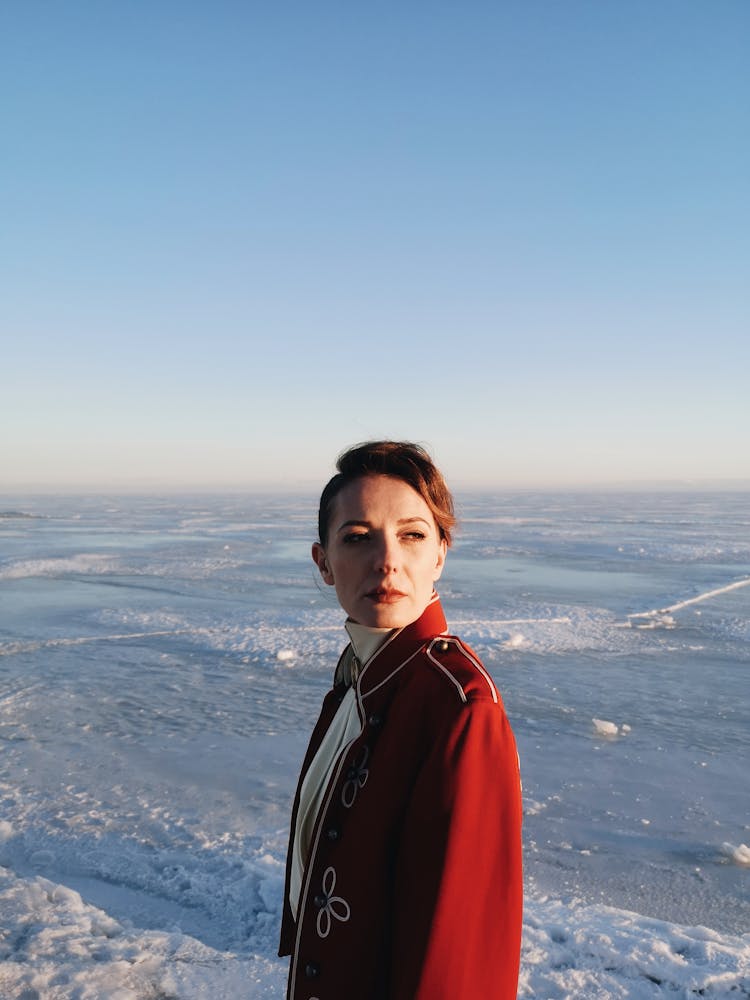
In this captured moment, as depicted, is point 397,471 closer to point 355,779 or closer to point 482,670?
point 482,670

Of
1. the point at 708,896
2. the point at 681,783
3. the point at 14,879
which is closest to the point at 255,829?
the point at 14,879

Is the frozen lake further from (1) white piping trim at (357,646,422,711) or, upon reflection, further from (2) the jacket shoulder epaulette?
(2) the jacket shoulder epaulette

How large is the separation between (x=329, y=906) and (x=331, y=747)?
1.01 ft

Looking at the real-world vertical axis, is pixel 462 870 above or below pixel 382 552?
below

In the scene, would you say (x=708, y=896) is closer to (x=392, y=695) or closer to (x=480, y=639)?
(x=392, y=695)

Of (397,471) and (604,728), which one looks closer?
(397,471)

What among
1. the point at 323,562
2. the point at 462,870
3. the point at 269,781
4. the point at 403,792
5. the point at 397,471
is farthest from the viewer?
the point at 269,781

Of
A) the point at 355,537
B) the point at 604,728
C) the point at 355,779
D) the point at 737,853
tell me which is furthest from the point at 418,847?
the point at 604,728

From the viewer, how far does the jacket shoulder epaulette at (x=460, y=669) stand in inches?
44.1

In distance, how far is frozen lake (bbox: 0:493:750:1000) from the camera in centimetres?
292

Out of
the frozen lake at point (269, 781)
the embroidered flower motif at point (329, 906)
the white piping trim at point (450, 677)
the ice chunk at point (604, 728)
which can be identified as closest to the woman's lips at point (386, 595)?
the white piping trim at point (450, 677)

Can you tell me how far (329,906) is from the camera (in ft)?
3.95

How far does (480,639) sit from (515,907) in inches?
313

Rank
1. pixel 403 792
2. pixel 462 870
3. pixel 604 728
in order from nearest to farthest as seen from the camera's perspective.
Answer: pixel 462 870 < pixel 403 792 < pixel 604 728
